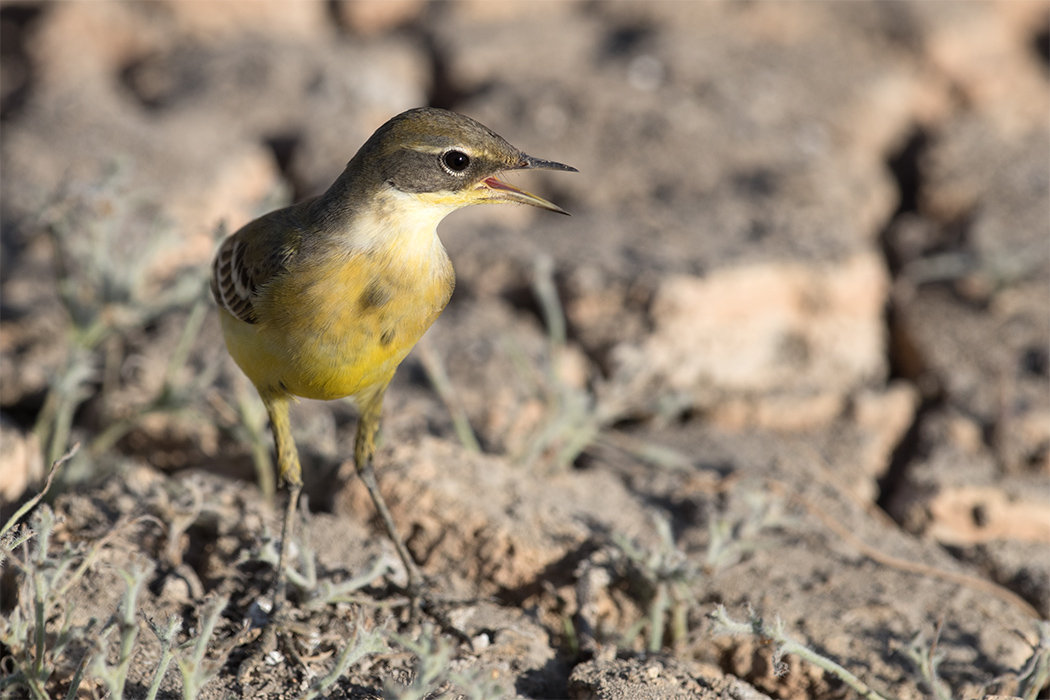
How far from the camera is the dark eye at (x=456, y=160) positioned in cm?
275

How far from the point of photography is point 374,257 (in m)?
2.75

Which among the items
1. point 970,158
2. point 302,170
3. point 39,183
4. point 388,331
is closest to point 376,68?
point 302,170

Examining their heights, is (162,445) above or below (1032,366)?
below

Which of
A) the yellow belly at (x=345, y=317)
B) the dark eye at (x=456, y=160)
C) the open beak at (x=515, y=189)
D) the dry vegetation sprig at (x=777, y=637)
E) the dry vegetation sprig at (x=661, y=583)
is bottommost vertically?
the dry vegetation sprig at (x=661, y=583)

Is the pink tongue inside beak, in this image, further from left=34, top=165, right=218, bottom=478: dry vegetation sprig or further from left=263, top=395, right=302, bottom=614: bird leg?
left=34, top=165, right=218, bottom=478: dry vegetation sprig

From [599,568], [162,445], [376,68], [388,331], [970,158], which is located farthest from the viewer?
[376,68]

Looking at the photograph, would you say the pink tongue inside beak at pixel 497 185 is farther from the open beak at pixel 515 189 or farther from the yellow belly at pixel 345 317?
the yellow belly at pixel 345 317

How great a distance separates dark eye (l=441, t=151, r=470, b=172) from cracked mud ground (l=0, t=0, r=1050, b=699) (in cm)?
116

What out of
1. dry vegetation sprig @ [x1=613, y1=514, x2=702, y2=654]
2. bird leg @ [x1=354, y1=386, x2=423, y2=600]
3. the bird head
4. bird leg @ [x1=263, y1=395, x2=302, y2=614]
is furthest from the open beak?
dry vegetation sprig @ [x1=613, y1=514, x2=702, y2=654]

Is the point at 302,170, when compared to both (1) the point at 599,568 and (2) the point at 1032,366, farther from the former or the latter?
(2) the point at 1032,366

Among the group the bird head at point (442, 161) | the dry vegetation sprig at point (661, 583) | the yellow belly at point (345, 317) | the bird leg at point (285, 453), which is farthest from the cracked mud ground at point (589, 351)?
the bird head at point (442, 161)

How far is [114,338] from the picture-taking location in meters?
4.20

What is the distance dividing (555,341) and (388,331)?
4.61 ft

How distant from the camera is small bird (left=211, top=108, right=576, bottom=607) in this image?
274 cm
